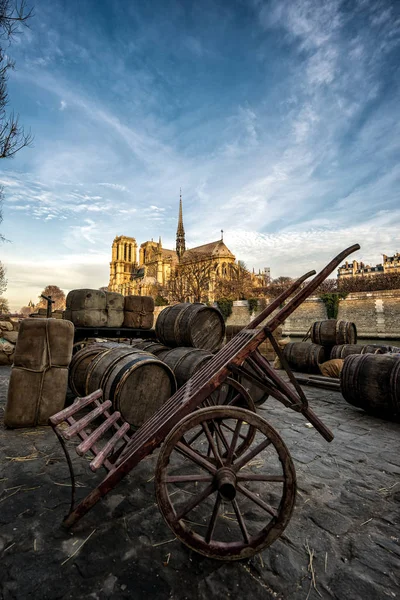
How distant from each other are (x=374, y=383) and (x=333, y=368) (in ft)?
11.7

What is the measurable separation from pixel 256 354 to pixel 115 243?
4316 inches

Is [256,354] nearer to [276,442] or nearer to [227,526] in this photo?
[276,442]

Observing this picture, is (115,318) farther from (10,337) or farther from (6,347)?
(10,337)

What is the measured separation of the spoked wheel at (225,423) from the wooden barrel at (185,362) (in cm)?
54

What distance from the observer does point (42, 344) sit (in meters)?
4.64

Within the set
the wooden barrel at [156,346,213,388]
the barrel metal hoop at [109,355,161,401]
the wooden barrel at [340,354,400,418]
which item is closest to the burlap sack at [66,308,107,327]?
the wooden barrel at [156,346,213,388]

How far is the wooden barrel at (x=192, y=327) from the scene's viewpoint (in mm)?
6363

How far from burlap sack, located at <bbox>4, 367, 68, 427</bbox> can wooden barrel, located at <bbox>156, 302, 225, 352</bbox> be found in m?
2.48

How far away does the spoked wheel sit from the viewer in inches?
117

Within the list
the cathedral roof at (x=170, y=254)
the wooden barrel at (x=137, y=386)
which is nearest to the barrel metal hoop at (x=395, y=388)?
the wooden barrel at (x=137, y=386)

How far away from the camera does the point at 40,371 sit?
15.0 ft

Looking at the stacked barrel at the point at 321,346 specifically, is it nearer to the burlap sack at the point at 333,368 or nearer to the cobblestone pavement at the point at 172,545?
the burlap sack at the point at 333,368

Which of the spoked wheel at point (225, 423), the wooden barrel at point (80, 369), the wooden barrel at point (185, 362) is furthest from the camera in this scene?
the wooden barrel at point (80, 369)

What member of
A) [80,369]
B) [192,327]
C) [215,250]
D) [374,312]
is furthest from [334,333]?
[215,250]
